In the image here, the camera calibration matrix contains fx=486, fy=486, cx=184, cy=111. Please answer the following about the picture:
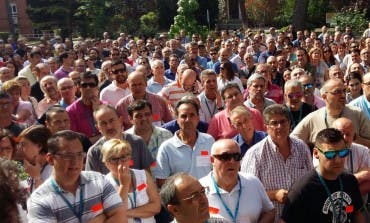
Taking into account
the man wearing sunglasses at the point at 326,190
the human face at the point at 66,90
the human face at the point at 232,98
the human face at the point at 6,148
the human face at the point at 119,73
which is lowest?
the man wearing sunglasses at the point at 326,190

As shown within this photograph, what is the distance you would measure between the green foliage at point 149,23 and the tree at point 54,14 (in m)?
4.82

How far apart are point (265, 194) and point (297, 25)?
79.0ft

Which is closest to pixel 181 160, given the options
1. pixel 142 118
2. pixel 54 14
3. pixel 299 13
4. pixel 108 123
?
pixel 142 118

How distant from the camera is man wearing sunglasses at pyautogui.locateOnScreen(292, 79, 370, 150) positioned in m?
4.86

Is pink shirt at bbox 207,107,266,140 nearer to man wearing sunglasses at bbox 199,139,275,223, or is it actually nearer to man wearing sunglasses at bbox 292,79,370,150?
man wearing sunglasses at bbox 292,79,370,150

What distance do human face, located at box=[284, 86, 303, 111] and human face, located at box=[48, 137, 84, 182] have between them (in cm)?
308

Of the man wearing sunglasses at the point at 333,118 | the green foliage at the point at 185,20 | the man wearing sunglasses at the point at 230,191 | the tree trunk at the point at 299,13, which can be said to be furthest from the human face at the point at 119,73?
the tree trunk at the point at 299,13

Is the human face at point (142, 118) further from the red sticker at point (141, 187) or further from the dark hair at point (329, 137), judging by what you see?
the dark hair at point (329, 137)

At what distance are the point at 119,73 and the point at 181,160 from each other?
2.81 meters

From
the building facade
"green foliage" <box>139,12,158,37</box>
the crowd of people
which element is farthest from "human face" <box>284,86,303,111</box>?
the building facade

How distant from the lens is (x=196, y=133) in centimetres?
480

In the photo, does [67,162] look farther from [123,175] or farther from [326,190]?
[326,190]

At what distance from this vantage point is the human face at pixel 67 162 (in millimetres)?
3330

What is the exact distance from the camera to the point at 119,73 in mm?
7055
